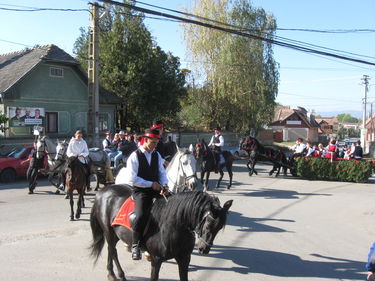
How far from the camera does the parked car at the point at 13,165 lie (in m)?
14.6

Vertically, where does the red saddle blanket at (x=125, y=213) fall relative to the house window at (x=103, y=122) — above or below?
below

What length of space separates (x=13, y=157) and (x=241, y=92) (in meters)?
23.1

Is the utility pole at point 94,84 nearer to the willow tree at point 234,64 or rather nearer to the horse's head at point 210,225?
the horse's head at point 210,225

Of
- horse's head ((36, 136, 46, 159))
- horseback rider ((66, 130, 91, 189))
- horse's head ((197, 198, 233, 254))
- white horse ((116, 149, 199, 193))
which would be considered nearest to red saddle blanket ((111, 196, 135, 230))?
horse's head ((197, 198, 233, 254))

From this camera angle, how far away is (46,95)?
23.2 m

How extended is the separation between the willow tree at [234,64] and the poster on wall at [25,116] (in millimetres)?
16869

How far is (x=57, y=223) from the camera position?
849cm

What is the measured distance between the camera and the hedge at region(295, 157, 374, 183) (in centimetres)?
1728

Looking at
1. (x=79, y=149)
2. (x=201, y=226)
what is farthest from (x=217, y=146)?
(x=201, y=226)

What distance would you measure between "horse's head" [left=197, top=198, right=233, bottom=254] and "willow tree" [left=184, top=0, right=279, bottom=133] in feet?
98.1

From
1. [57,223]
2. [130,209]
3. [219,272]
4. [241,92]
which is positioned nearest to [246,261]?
[219,272]

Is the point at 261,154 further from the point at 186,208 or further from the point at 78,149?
the point at 186,208

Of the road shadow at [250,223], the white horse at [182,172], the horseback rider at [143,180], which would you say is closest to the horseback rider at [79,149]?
the white horse at [182,172]

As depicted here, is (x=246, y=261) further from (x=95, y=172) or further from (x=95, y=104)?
(x=95, y=104)
